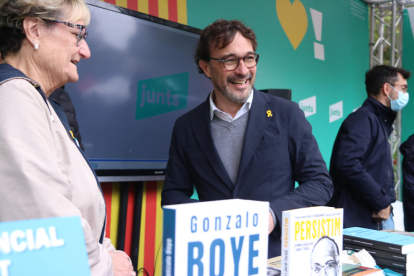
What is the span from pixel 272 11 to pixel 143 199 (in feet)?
8.55

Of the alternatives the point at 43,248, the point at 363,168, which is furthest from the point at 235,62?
the point at 363,168

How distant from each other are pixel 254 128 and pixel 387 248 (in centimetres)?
73

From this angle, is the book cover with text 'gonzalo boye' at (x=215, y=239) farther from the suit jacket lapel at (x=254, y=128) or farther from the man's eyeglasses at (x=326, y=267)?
the suit jacket lapel at (x=254, y=128)

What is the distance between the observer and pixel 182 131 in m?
1.99

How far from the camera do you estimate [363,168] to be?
2.92m

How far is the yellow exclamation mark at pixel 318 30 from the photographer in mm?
5156

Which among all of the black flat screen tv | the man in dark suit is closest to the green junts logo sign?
the black flat screen tv

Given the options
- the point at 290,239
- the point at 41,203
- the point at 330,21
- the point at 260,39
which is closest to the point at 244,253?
the point at 290,239

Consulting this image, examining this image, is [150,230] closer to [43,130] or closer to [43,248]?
[43,130]

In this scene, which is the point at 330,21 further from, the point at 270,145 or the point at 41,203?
the point at 41,203

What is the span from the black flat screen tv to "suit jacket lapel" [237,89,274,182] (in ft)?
3.83

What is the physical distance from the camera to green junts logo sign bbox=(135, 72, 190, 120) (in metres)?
2.90

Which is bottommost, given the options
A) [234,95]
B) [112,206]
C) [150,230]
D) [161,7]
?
[150,230]

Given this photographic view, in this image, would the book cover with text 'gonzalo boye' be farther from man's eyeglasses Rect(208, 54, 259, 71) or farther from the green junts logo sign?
the green junts logo sign
